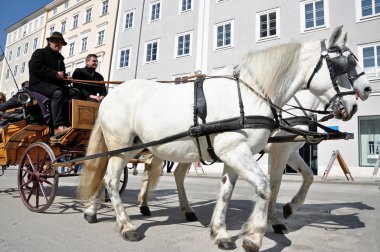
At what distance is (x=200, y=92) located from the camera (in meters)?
3.42

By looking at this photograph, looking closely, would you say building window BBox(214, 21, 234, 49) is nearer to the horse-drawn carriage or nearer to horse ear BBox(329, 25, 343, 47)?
the horse-drawn carriage

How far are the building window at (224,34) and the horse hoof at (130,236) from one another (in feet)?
57.2

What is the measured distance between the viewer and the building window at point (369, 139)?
593 inches

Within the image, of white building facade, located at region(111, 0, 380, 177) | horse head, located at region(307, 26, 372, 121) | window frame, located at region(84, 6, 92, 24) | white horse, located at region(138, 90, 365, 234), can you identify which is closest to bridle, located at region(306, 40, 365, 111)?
horse head, located at region(307, 26, 372, 121)

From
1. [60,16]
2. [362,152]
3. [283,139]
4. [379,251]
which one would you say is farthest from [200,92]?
[60,16]

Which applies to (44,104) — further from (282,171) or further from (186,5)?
(186,5)

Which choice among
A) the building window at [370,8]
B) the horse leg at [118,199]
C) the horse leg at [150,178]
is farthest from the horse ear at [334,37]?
the building window at [370,8]

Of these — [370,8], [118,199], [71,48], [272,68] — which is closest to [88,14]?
[71,48]

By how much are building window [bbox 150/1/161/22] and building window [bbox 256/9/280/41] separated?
28.7 ft

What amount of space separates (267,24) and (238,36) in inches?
73.9

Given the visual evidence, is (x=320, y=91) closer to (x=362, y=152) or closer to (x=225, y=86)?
(x=225, y=86)

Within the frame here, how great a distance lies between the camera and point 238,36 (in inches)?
760

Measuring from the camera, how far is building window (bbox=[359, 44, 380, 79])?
588 inches

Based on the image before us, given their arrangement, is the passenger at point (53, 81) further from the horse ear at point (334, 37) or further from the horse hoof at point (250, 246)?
the horse ear at point (334, 37)
